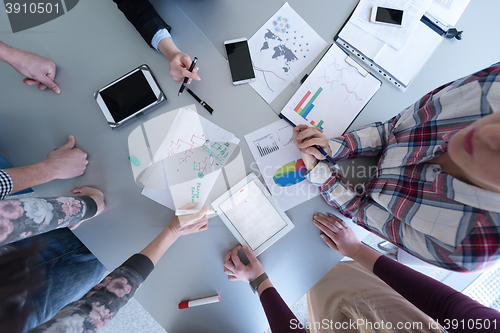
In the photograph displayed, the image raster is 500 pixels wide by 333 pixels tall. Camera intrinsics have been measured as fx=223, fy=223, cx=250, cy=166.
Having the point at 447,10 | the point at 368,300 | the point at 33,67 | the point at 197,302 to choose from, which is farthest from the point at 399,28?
the point at 33,67

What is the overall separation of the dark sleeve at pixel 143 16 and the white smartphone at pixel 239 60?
25 cm

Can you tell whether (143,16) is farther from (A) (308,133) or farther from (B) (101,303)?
(B) (101,303)

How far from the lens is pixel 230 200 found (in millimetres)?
A: 808

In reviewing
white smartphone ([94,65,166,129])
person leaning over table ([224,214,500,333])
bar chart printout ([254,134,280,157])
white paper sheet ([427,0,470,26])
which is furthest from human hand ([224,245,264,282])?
white paper sheet ([427,0,470,26])

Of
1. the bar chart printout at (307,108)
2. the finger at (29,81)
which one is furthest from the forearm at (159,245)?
the finger at (29,81)

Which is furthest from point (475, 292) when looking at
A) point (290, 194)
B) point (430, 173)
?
point (290, 194)

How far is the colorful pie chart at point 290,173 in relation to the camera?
806 millimetres

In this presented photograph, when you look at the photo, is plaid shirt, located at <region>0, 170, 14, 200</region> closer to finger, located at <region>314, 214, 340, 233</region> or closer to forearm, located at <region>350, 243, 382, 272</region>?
finger, located at <region>314, 214, 340, 233</region>

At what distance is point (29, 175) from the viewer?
2.38 feet

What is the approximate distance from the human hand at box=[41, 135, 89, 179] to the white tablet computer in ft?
1.64

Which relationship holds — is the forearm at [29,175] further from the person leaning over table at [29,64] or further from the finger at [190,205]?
the finger at [190,205]

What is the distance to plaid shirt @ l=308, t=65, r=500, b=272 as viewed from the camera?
50cm

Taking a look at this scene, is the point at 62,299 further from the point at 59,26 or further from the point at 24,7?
the point at 24,7

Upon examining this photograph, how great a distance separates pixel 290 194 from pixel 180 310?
572 millimetres
